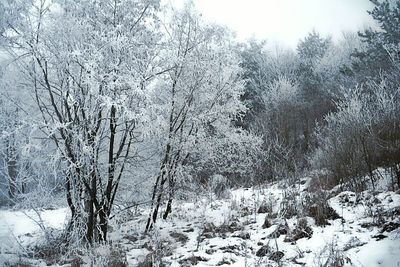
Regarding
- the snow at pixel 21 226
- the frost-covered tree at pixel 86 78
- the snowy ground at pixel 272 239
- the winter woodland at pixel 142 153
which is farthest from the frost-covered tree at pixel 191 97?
the snow at pixel 21 226

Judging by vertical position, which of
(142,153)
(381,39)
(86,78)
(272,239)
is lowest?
(272,239)

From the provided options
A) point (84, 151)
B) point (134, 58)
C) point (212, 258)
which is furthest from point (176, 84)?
point (212, 258)

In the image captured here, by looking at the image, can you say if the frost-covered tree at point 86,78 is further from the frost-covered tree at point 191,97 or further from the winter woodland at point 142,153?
the frost-covered tree at point 191,97

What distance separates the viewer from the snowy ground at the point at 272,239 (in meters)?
4.58

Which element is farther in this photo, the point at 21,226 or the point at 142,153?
the point at 21,226

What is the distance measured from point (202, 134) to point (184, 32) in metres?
2.56

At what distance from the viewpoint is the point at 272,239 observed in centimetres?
578

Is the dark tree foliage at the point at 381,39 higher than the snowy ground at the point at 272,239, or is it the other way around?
the dark tree foliage at the point at 381,39

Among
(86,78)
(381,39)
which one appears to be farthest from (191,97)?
(381,39)

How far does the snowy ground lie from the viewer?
15.0ft

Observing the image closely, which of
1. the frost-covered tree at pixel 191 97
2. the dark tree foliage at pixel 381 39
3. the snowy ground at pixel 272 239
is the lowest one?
the snowy ground at pixel 272 239

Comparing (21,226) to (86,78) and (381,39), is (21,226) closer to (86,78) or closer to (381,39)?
(86,78)

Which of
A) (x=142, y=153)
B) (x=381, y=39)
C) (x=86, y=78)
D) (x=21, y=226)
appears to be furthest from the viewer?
(x=381, y=39)

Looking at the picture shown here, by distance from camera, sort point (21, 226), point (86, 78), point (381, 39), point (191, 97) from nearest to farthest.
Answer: point (86, 78), point (191, 97), point (21, 226), point (381, 39)
